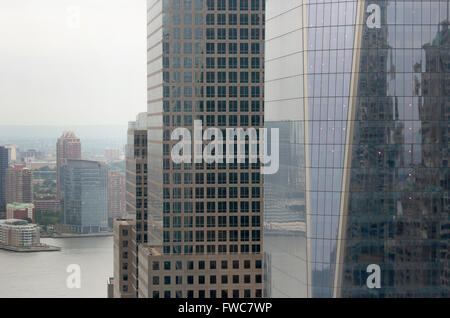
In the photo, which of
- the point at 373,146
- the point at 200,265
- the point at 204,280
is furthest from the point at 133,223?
the point at 373,146

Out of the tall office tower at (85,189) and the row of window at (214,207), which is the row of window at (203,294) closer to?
the row of window at (214,207)

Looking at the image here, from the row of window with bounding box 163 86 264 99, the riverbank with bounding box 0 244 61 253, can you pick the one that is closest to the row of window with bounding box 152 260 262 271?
the row of window with bounding box 163 86 264 99

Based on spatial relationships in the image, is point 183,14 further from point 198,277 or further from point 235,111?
point 198,277

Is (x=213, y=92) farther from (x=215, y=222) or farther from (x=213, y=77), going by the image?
(x=215, y=222)

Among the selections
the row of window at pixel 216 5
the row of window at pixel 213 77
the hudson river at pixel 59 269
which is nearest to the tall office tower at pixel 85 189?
the hudson river at pixel 59 269

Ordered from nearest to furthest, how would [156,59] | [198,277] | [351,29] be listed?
1. [351,29]
2. [198,277]
3. [156,59]

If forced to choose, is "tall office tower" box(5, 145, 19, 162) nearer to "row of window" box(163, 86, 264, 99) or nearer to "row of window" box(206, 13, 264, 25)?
"row of window" box(163, 86, 264, 99)
